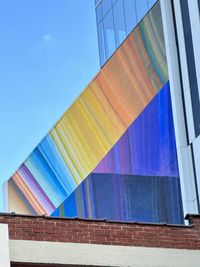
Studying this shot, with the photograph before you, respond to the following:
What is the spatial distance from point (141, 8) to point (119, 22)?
327cm

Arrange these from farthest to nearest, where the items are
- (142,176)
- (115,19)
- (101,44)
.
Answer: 1. (101,44)
2. (115,19)
3. (142,176)

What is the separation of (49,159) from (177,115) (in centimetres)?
1156

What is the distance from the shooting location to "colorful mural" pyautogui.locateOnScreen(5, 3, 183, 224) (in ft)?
133

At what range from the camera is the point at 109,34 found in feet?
156

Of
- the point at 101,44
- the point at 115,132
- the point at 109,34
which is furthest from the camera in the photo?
the point at 101,44

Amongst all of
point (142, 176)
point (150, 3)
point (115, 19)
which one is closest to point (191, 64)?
point (150, 3)

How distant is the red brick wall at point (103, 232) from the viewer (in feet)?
72.9

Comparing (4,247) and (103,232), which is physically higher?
(103,232)

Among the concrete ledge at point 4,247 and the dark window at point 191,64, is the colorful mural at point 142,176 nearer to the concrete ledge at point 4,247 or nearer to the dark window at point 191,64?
the dark window at point 191,64

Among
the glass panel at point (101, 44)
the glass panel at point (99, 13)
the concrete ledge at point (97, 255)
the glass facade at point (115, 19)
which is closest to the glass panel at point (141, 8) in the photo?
the glass facade at point (115, 19)

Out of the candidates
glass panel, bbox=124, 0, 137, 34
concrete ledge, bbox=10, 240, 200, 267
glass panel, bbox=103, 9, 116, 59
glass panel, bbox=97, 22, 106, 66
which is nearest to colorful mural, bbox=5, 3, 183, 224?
glass panel, bbox=124, 0, 137, 34

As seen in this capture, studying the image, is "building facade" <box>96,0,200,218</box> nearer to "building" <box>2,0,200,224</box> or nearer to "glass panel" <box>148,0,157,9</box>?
"building" <box>2,0,200,224</box>

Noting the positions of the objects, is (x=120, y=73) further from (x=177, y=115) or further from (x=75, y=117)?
(x=177, y=115)

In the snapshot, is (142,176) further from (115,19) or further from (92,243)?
(92,243)
